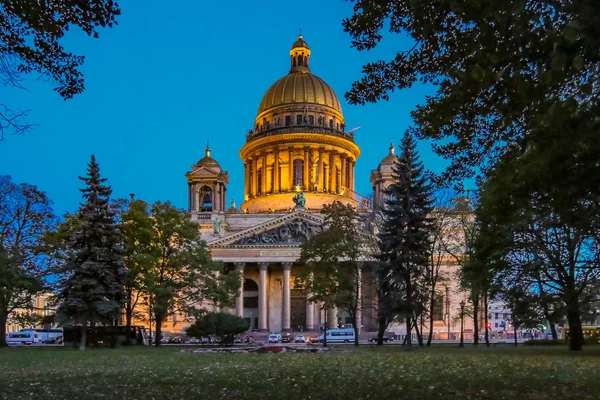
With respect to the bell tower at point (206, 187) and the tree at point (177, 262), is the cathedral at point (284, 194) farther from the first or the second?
the tree at point (177, 262)

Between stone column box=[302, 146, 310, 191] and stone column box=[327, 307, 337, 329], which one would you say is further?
stone column box=[302, 146, 310, 191]

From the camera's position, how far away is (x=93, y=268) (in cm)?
3253

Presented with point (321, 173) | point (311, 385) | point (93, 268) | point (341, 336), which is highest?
point (321, 173)

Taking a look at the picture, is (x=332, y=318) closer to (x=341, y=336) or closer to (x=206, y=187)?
(x=341, y=336)

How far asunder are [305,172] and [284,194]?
4.32 m

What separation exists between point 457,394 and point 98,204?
94.8ft

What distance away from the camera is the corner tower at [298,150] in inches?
3290

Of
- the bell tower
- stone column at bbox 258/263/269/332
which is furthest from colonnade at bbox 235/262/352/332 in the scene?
the bell tower

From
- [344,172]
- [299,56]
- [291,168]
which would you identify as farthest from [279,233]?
[299,56]

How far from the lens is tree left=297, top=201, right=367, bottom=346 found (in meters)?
37.8

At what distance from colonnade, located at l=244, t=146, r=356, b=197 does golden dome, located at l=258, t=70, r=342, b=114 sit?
289 inches

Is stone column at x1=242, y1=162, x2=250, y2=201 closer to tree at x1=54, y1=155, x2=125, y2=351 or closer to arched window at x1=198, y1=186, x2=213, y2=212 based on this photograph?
arched window at x1=198, y1=186, x2=213, y2=212

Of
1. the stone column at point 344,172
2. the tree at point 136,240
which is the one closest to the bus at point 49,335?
the tree at point 136,240

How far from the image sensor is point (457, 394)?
886cm
